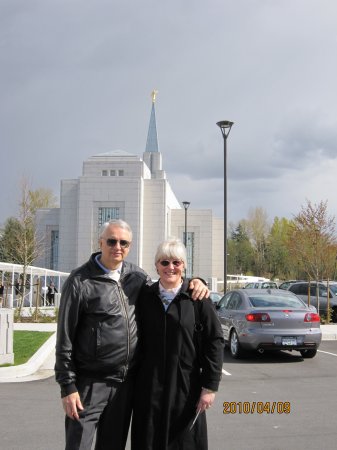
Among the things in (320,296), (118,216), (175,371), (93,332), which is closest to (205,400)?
(175,371)

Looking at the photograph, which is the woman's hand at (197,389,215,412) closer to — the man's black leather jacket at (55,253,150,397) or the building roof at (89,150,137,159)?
the man's black leather jacket at (55,253,150,397)

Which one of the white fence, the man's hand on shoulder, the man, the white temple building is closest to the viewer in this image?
the man

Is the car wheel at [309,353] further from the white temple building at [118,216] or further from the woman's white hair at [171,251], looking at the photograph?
the white temple building at [118,216]

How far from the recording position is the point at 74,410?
130 inches

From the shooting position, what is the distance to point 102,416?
348cm

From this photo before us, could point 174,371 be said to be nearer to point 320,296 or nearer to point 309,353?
point 309,353

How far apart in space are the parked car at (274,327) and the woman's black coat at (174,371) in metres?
7.09

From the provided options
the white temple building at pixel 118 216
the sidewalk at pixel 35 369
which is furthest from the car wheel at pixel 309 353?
the white temple building at pixel 118 216

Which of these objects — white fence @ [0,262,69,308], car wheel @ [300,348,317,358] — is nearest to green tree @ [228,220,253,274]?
white fence @ [0,262,69,308]

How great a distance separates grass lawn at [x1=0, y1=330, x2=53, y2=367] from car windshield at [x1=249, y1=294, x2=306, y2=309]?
500 cm

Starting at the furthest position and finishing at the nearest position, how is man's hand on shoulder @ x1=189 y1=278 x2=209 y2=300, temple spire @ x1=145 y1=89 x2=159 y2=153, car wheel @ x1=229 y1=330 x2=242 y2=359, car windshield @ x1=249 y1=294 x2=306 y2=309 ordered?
temple spire @ x1=145 y1=89 x2=159 y2=153 → car windshield @ x1=249 y1=294 x2=306 y2=309 → car wheel @ x1=229 y1=330 x2=242 y2=359 → man's hand on shoulder @ x1=189 y1=278 x2=209 y2=300

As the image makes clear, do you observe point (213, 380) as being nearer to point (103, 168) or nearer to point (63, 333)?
point (63, 333)

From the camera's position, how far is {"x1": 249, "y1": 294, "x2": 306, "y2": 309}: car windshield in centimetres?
1108

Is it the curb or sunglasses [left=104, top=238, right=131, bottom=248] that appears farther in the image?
the curb
